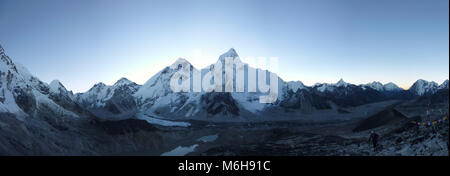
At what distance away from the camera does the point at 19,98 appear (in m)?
63.3

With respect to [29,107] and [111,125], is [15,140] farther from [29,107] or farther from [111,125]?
[111,125]

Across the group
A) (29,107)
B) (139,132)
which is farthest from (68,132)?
(139,132)

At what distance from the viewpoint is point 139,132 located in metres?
72.1

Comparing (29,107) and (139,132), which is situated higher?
(29,107)

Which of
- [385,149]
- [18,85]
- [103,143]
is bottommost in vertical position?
[103,143]

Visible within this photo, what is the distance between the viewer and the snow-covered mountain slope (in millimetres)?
58572

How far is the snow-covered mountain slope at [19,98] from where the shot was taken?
58572 mm
